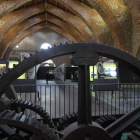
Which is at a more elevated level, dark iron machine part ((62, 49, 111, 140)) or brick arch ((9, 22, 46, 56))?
brick arch ((9, 22, 46, 56))

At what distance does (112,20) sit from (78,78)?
12.0 metres

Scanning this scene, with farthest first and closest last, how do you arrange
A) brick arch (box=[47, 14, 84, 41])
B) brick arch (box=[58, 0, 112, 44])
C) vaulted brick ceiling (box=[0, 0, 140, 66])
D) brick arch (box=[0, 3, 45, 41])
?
brick arch (box=[47, 14, 84, 41]) → brick arch (box=[0, 3, 45, 41]) → brick arch (box=[58, 0, 112, 44]) → vaulted brick ceiling (box=[0, 0, 140, 66])

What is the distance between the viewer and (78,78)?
2039 mm

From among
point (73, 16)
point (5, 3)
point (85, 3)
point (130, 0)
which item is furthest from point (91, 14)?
point (5, 3)

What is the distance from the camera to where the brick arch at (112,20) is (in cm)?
1241

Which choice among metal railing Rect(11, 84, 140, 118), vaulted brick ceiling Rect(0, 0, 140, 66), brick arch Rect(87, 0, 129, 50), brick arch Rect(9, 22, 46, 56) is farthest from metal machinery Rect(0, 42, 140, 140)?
brick arch Rect(9, 22, 46, 56)

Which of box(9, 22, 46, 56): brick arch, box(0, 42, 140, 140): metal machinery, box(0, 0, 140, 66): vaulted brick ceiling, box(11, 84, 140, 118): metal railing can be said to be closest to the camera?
box(0, 42, 140, 140): metal machinery

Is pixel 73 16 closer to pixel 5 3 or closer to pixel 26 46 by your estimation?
pixel 5 3

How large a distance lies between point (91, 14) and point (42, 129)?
1507cm

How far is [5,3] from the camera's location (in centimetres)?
1285

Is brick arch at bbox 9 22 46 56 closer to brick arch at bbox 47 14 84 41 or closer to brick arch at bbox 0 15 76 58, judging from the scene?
brick arch at bbox 0 15 76 58

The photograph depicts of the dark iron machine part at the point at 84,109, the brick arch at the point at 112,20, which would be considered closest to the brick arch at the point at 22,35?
the brick arch at the point at 112,20

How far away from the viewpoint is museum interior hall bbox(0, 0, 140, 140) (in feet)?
6.33

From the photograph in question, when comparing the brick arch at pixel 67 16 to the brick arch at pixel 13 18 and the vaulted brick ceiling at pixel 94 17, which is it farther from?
the brick arch at pixel 13 18
